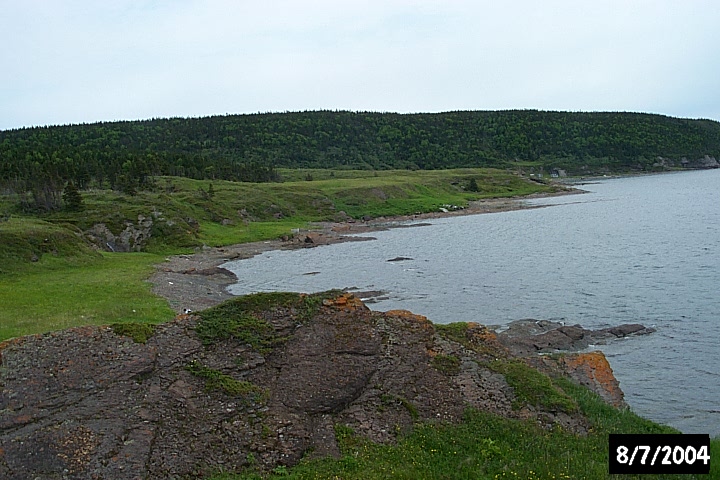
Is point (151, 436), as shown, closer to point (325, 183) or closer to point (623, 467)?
point (623, 467)

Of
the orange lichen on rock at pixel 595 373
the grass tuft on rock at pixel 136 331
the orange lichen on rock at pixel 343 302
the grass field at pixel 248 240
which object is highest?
the orange lichen on rock at pixel 343 302

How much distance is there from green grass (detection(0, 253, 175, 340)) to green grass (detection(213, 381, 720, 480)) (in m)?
15.1

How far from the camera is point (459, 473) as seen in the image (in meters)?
12.5

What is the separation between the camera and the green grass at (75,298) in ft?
84.1

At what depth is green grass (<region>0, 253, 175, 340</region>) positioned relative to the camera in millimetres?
25641

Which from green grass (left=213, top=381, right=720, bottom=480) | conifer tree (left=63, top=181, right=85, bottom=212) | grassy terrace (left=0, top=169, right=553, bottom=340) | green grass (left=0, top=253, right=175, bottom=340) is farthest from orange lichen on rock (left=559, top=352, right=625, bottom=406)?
conifer tree (left=63, top=181, right=85, bottom=212)

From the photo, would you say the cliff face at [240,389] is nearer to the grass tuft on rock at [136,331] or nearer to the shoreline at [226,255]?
the grass tuft on rock at [136,331]

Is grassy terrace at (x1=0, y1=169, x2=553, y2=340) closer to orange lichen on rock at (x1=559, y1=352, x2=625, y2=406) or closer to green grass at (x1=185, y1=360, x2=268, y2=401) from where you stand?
green grass at (x1=185, y1=360, x2=268, y2=401)

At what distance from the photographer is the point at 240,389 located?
589 inches

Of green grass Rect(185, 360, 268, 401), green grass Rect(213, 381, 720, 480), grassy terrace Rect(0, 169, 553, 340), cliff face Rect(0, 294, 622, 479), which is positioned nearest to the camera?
green grass Rect(213, 381, 720, 480)

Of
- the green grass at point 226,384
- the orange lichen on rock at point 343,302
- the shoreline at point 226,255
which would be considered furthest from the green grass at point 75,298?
the orange lichen on rock at point 343,302

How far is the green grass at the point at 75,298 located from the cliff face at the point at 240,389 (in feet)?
30.7

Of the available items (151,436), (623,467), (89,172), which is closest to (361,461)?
(151,436)

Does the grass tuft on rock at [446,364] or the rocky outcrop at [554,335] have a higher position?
the grass tuft on rock at [446,364]
